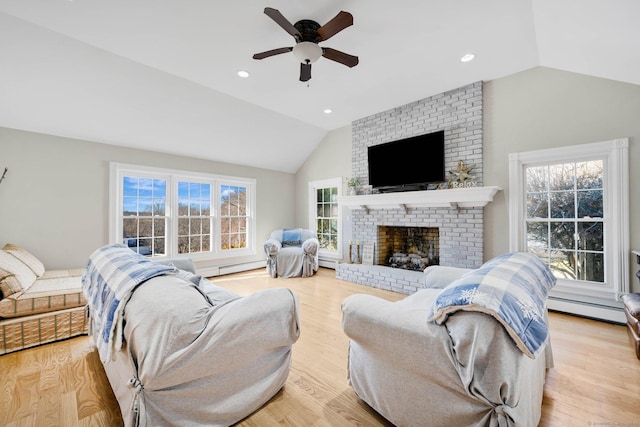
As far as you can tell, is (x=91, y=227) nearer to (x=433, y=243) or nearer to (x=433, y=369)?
(x=433, y=369)

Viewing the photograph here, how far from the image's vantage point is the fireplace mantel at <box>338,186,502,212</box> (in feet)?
11.5

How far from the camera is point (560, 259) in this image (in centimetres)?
327

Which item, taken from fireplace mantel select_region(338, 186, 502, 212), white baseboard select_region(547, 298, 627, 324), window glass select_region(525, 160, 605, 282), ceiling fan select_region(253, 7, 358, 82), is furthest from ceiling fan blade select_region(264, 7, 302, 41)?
white baseboard select_region(547, 298, 627, 324)

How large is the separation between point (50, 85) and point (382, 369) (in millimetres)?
4550

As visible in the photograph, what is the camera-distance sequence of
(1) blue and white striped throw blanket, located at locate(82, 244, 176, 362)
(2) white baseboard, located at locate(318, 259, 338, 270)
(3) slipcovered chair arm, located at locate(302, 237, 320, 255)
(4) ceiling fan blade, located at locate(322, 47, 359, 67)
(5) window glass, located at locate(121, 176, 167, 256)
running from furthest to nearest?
1. (2) white baseboard, located at locate(318, 259, 338, 270)
2. (3) slipcovered chair arm, located at locate(302, 237, 320, 255)
3. (5) window glass, located at locate(121, 176, 167, 256)
4. (4) ceiling fan blade, located at locate(322, 47, 359, 67)
5. (1) blue and white striped throw blanket, located at locate(82, 244, 176, 362)

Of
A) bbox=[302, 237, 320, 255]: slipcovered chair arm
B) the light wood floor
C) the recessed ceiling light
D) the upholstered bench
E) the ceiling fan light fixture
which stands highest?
the recessed ceiling light

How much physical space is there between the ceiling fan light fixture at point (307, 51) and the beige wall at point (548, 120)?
2.74 m

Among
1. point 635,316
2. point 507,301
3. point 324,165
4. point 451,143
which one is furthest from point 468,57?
point 324,165

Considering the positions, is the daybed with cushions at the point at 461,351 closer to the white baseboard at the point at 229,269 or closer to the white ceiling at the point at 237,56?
the white ceiling at the point at 237,56

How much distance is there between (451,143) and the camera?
3.97 m

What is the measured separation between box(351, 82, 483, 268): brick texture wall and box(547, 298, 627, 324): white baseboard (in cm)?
93

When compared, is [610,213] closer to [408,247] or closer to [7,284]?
[408,247]

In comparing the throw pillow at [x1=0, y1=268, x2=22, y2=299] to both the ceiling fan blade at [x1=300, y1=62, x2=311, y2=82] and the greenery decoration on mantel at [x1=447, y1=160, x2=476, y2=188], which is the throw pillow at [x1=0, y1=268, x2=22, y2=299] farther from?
the greenery decoration on mantel at [x1=447, y1=160, x2=476, y2=188]

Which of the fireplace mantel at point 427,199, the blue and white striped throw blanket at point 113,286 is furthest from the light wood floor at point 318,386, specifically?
the fireplace mantel at point 427,199
